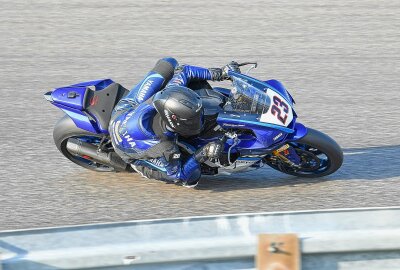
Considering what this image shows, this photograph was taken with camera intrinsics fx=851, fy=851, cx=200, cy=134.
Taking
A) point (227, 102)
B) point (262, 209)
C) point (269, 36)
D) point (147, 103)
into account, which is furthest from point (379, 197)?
point (269, 36)

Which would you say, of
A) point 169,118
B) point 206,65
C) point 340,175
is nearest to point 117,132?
point 169,118

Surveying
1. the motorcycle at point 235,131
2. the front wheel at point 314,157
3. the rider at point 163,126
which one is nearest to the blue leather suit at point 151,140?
the rider at point 163,126

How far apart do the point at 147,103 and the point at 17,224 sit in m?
1.42

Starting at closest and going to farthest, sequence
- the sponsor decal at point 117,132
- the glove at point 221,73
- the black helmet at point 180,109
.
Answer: the black helmet at point 180,109, the sponsor decal at point 117,132, the glove at point 221,73

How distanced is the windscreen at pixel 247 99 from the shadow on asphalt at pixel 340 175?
28.7 inches

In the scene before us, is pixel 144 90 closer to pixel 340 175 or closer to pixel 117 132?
pixel 117 132

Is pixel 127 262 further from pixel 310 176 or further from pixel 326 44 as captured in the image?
pixel 326 44

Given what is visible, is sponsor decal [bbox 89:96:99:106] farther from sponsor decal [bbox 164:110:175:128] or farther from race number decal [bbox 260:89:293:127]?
race number decal [bbox 260:89:293:127]

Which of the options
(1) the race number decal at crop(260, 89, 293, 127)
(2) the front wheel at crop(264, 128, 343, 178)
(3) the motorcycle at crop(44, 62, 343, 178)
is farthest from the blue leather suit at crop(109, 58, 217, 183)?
(2) the front wheel at crop(264, 128, 343, 178)

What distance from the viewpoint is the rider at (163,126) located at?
20.9 ft

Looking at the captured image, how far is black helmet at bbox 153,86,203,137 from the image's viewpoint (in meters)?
6.31

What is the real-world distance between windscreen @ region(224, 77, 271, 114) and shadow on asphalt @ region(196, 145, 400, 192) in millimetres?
729

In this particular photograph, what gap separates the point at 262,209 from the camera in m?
6.45

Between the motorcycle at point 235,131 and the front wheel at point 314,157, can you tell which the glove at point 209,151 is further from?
the front wheel at point 314,157
